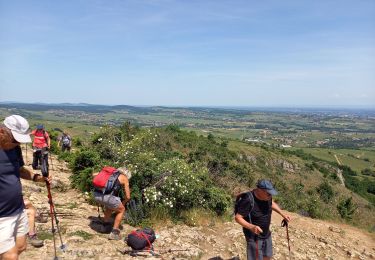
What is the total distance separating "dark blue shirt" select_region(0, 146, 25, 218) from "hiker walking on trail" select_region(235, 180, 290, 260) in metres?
3.05

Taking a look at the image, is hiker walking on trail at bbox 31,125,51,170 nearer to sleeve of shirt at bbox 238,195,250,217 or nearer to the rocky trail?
the rocky trail

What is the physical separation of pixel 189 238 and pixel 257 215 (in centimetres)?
285

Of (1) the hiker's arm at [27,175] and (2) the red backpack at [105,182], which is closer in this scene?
(1) the hiker's arm at [27,175]

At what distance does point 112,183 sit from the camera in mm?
6621

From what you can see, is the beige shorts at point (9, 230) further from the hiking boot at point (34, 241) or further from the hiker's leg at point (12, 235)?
the hiking boot at point (34, 241)

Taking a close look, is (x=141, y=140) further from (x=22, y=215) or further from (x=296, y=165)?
(x=296, y=165)

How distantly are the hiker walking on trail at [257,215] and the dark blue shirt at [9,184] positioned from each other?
305 cm

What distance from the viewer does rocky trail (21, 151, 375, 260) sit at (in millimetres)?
6191

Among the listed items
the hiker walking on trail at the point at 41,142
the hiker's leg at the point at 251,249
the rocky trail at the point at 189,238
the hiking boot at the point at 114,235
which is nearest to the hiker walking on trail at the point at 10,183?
the rocky trail at the point at 189,238

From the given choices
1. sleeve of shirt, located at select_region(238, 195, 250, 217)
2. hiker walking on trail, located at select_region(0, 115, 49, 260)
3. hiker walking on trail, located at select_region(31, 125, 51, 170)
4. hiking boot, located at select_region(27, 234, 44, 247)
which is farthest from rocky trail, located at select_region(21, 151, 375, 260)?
sleeve of shirt, located at select_region(238, 195, 250, 217)

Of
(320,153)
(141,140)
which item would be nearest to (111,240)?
(141,140)

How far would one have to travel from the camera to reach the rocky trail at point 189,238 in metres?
6.19

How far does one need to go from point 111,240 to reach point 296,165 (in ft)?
164

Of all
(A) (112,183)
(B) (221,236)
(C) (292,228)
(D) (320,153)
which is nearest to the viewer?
(A) (112,183)
